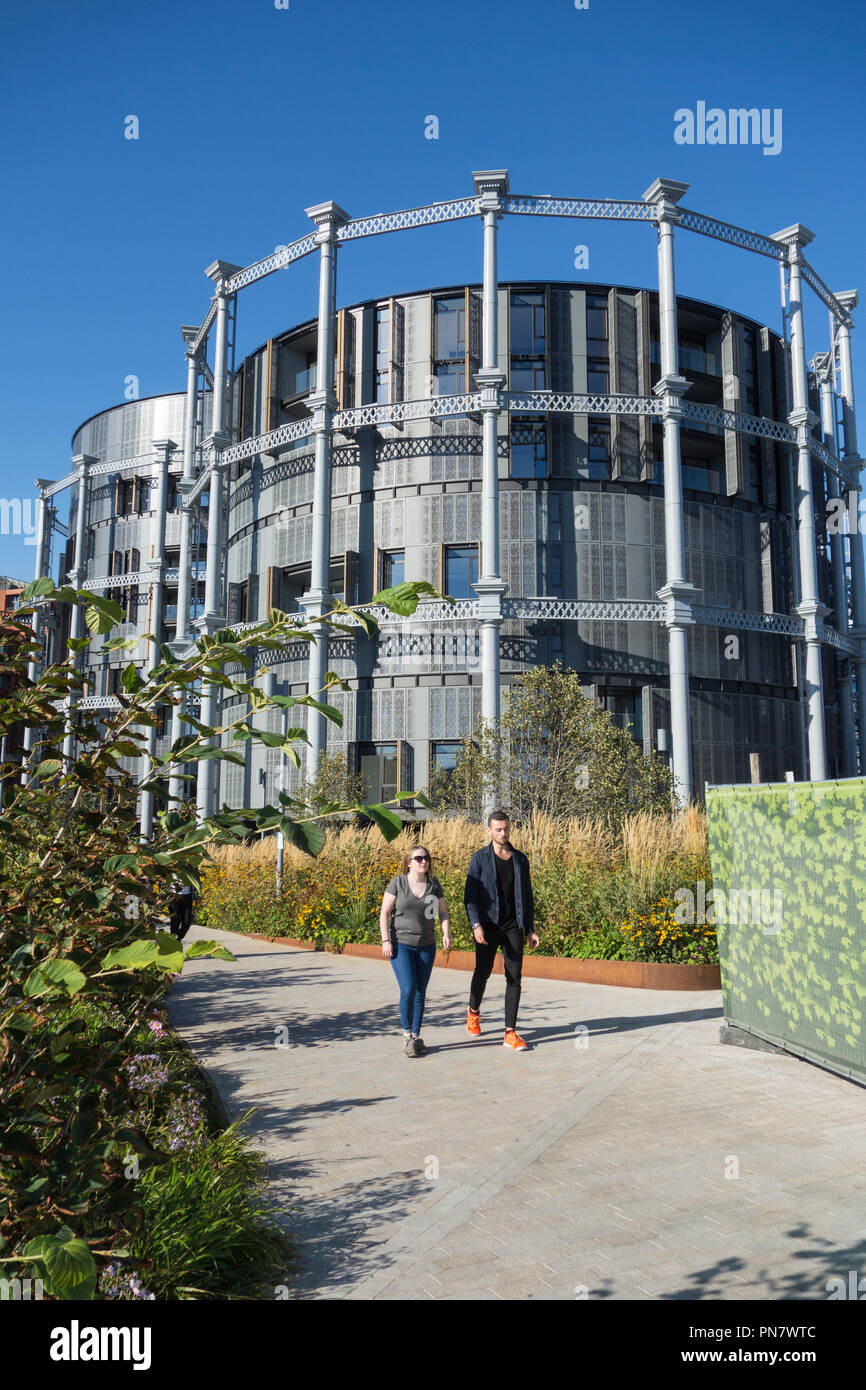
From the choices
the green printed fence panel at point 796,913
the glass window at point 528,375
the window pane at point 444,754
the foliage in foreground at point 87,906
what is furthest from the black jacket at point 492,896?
the glass window at point 528,375

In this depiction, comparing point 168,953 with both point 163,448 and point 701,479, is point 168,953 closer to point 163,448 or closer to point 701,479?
point 701,479

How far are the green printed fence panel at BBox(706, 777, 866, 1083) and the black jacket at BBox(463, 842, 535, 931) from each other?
1688 mm

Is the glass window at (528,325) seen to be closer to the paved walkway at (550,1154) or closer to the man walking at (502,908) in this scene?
the paved walkway at (550,1154)

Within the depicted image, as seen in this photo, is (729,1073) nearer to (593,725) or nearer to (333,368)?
(593,725)

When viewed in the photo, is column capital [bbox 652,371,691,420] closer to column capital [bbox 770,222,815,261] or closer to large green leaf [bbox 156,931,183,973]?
column capital [bbox 770,222,815,261]

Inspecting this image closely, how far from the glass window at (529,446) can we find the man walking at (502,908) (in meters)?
28.0

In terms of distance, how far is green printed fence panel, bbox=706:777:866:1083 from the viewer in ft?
20.9

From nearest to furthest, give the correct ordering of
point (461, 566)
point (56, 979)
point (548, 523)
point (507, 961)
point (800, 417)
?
1. point (56, 979)
2. point (507, 961)
3. point (548, 523)
4. point (461, 566)
5. point (800, 417)

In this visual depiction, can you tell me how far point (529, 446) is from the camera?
1380 inches

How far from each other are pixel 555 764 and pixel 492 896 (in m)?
16.6

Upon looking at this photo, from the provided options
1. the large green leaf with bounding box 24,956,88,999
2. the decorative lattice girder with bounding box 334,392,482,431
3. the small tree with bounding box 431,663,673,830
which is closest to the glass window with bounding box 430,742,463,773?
the small tree with bounding box 431,663,673,830

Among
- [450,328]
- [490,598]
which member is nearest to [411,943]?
[490,598]
